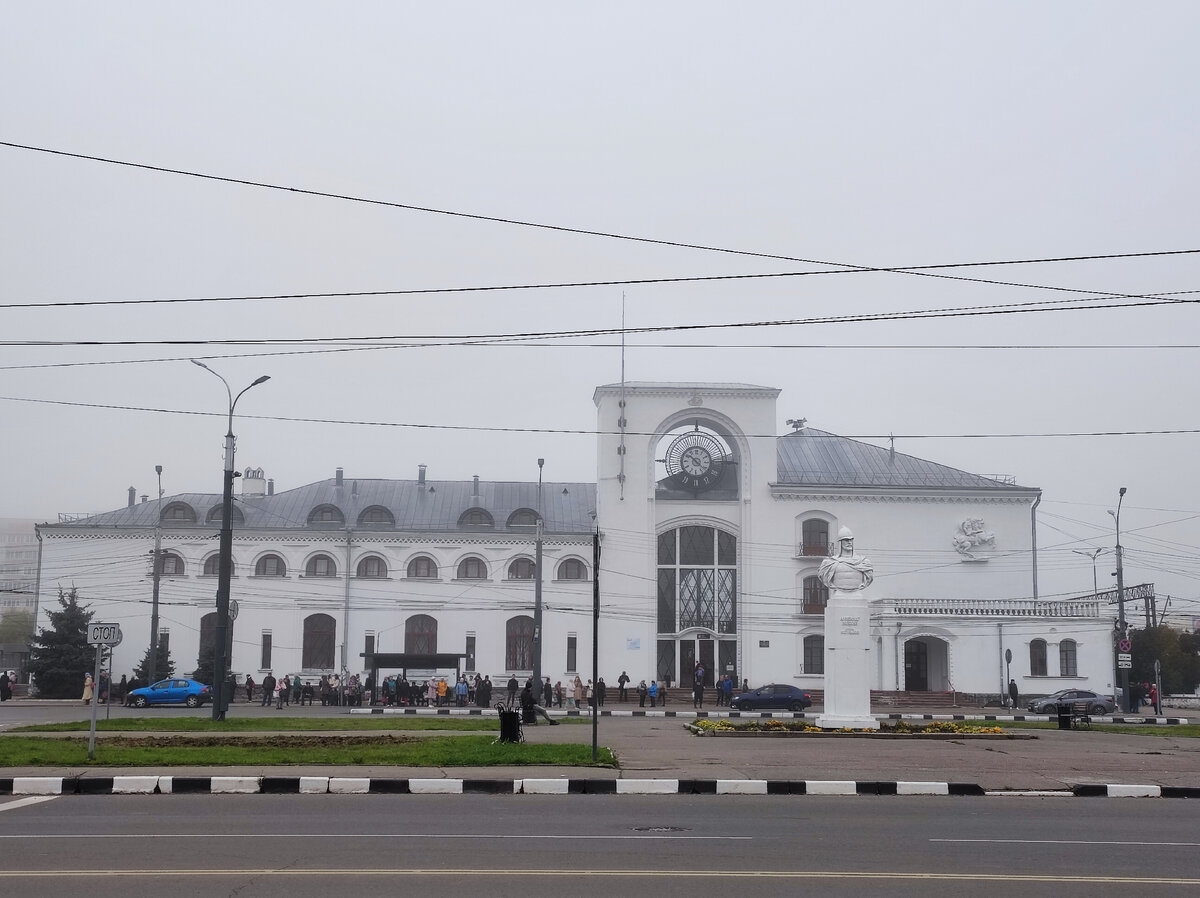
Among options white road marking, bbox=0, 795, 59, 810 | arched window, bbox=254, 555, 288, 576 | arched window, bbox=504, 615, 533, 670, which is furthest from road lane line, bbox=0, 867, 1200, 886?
arched window, bbox=254, 555, 288, 576

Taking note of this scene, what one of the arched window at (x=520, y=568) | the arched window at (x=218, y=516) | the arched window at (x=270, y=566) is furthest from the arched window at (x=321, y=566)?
the arched window at (x=520, y=568)

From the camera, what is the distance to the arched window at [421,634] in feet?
187

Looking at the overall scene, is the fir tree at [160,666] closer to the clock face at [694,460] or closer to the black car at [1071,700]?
the clock face at [694,460]

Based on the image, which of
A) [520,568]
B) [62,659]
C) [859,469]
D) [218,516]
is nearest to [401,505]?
[520,568]

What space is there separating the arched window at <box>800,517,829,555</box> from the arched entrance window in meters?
3.10

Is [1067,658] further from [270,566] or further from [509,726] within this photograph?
[509,726]

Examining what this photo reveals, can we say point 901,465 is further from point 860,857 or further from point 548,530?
point 860,857

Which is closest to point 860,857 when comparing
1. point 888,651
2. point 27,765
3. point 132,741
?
point 27,765

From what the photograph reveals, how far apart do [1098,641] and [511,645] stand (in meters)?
25.0

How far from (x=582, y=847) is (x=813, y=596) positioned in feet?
152

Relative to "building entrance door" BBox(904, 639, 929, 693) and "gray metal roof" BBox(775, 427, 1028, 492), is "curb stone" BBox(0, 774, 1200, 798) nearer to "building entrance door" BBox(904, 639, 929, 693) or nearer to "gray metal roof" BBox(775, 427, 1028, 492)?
"building entrance door" BBox(904, 639, 929, 693)

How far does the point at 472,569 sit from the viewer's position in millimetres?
57594

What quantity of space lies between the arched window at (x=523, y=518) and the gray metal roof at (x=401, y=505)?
40 cm

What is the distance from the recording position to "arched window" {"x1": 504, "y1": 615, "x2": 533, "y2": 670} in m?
56.6
